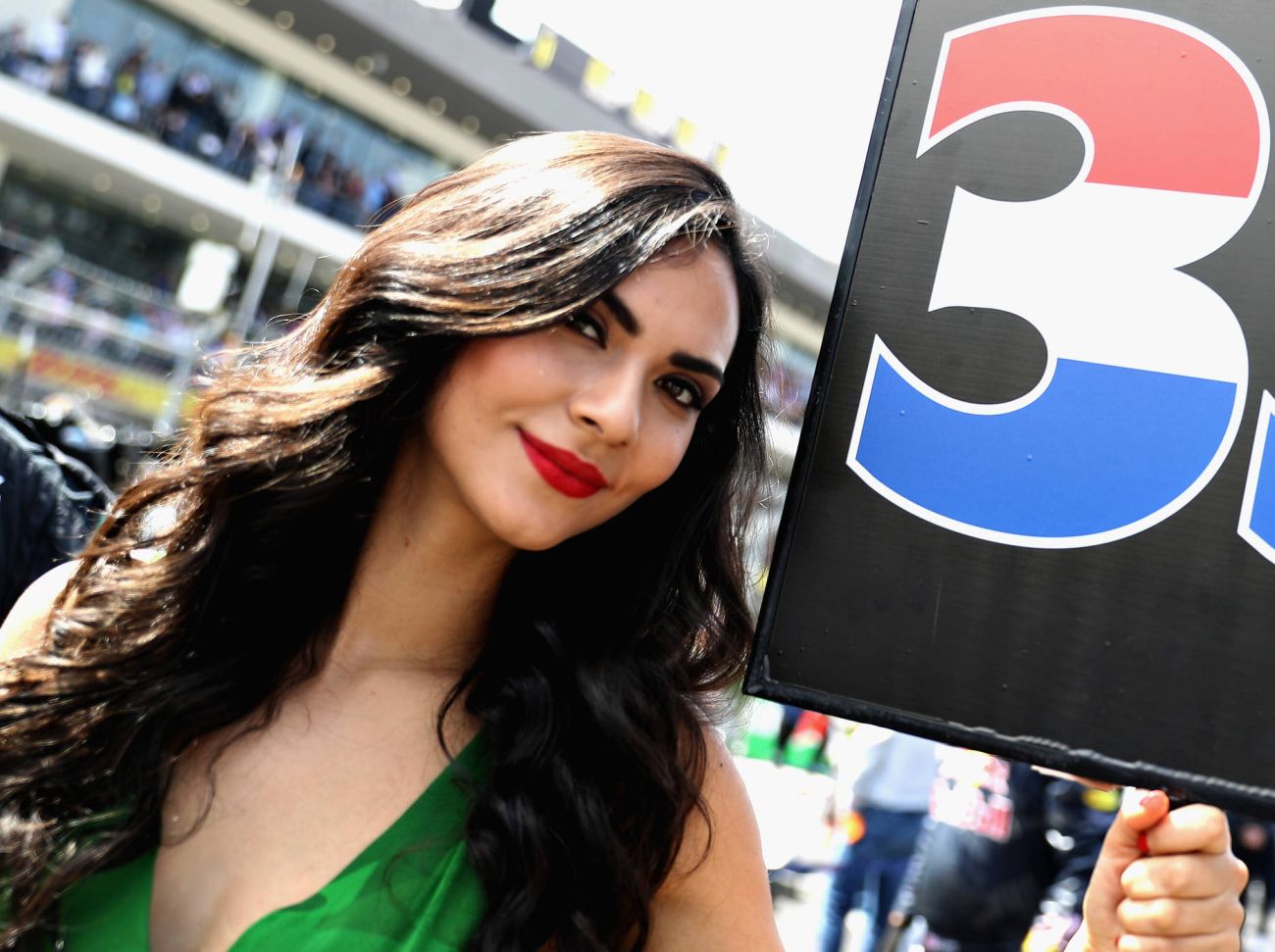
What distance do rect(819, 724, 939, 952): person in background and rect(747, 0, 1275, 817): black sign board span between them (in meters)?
2.96

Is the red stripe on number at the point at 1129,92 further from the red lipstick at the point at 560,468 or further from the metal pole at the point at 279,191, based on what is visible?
the metal pole at the point at 279,191

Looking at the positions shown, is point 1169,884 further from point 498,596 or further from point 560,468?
point 498,596

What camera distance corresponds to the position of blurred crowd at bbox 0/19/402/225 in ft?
58.0

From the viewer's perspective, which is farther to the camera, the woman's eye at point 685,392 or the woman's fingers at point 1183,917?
the woman's eye at point 685,392

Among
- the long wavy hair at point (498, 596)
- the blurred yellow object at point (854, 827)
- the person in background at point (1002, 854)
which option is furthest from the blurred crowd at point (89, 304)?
the long wavy hair at point (498, 596)

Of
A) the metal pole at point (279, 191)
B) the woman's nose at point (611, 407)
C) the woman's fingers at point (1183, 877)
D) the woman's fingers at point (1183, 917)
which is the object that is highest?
the metal pole at point (279, 191)

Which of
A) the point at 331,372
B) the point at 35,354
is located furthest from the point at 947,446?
the point at 35,354

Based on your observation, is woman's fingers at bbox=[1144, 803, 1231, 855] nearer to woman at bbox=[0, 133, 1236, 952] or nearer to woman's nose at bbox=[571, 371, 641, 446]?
woman at bbox=[0, 133, 1236, 952]

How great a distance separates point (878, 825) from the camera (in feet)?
14.7

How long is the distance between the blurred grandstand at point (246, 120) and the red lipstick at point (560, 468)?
13516 mm

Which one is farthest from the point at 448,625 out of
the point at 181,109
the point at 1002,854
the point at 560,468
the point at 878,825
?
the point at 181,109

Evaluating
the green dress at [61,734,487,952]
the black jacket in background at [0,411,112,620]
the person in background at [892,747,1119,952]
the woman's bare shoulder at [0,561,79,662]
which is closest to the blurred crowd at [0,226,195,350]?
the black jacket in background at [0,411,112,620]

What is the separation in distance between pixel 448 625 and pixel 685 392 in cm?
49

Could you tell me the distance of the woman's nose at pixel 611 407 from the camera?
148cm
